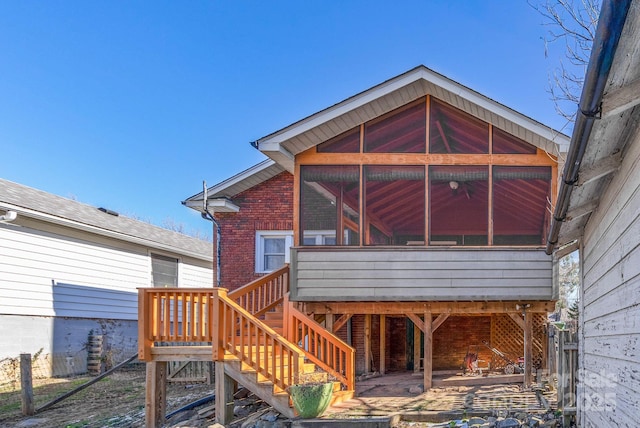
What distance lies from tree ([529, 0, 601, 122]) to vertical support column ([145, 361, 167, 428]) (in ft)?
23.3

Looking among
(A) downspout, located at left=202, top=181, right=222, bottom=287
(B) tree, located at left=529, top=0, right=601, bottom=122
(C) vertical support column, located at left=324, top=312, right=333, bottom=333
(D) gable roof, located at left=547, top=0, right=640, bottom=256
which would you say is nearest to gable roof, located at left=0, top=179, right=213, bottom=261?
(A) downspout, located at left=202, top=181, right=222, bottom=287

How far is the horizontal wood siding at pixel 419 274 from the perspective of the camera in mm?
9102

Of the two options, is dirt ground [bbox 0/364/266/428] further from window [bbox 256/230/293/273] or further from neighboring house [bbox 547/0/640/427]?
neighboring house [bbox 547/0/640/427]

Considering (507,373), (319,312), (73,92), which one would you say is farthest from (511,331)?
(73,92)

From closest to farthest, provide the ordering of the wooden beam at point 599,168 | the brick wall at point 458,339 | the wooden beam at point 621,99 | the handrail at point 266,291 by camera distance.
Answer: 1. the wooden beam at point 621,99
2. the wooden beam at point 599,168
3. the handrail at point 266,291
4. the brick wall at point 458,339

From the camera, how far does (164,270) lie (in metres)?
17.5

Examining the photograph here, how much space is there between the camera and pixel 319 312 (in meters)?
9.55

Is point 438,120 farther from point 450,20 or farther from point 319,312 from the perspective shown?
point 450,20

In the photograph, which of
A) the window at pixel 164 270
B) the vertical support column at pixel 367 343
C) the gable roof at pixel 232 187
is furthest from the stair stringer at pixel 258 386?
the window at pixel 164 270

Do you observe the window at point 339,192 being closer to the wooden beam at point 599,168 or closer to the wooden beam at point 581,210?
the wooden beam at point 581,210

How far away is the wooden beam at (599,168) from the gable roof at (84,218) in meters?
11.4

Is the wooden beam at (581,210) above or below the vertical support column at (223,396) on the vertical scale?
above

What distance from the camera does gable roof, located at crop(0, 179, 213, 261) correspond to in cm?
1258

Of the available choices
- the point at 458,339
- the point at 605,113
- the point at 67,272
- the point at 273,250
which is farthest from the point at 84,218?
the point at 605,113
